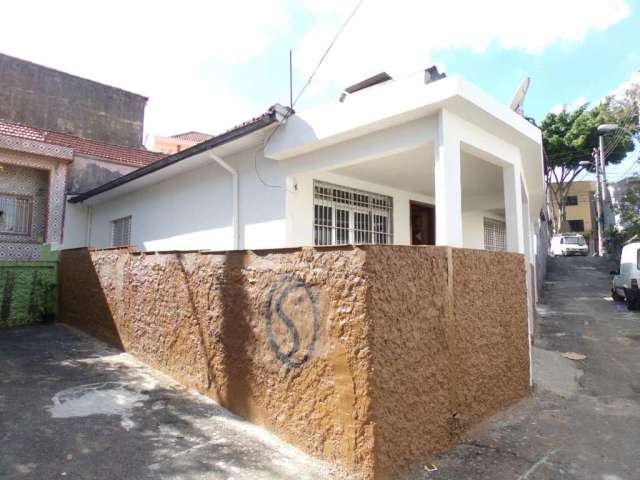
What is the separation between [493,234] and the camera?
11484mm

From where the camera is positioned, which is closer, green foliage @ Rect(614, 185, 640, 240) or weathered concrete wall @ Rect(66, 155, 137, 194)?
weathered concrete wall @ Rect(66, 155, 137, 194)

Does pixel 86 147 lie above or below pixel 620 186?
below

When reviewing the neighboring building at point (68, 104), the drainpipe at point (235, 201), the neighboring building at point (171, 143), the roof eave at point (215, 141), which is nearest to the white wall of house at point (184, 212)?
the drainpipe at point (235, 201)

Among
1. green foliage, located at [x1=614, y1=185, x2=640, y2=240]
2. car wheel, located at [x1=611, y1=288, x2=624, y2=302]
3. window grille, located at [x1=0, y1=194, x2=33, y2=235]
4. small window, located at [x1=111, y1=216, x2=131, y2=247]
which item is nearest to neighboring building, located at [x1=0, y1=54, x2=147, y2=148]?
window grille, located at [x1=0, y1=194, x2=33, y2=235]

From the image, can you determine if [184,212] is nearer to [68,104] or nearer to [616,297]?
[68,104]

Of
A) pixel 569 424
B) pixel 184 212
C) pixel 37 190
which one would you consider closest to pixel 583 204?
pixel 184 212

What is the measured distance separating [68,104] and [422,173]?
49.8ft

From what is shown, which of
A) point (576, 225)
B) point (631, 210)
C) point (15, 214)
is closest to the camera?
point (15, 214)

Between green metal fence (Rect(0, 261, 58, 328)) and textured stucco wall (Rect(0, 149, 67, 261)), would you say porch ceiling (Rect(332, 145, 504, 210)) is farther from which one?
textured stucco wall (Rect(0, 149, 67, 261))

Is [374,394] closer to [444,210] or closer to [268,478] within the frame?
[268,478]

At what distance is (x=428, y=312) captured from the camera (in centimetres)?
326

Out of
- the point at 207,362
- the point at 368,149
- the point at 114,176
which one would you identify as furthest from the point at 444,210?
the point at 114,176

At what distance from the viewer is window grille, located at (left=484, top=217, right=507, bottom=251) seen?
36.3ft

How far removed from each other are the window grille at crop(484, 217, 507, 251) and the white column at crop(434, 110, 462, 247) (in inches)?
263
